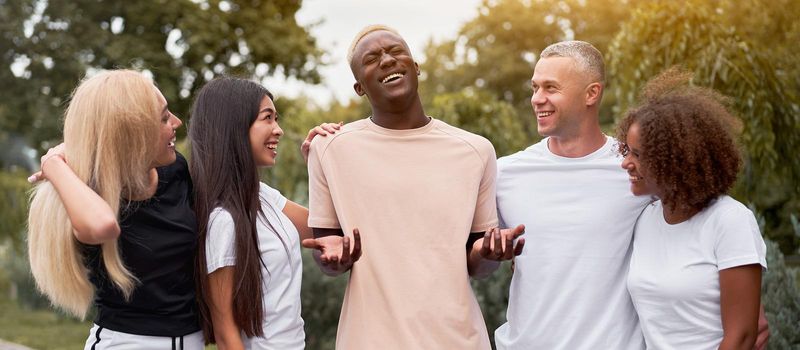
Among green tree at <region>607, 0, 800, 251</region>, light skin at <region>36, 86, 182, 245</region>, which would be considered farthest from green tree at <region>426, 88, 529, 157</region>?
light skin at <region>36, 86, 182, 245</region>

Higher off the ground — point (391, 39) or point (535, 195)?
point (391, 39)

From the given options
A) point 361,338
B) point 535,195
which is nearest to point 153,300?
point 361,338

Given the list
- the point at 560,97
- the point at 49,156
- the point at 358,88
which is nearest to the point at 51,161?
the point at 49,156

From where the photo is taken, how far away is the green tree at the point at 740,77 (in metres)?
7.68

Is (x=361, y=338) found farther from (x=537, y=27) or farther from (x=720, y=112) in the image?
(x=537, y=27)

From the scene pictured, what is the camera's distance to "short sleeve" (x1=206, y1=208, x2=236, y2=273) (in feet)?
10.9

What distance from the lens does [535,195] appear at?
3.75 metres

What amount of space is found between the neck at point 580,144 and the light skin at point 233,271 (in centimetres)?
88

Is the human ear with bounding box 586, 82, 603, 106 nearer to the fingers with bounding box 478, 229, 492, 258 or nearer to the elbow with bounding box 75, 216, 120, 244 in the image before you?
the fingers with bounding box 478, 229, 492, 258

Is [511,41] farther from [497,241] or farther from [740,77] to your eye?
[497,241]

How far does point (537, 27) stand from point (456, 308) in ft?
92.9

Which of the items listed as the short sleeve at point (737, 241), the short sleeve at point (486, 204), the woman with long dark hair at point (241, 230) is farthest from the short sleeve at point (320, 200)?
the short sleeve at point (737, 241)

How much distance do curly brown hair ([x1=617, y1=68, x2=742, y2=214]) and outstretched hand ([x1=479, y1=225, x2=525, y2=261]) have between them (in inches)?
21.7

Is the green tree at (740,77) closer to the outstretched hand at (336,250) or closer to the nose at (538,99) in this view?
the nose at (538,99)
